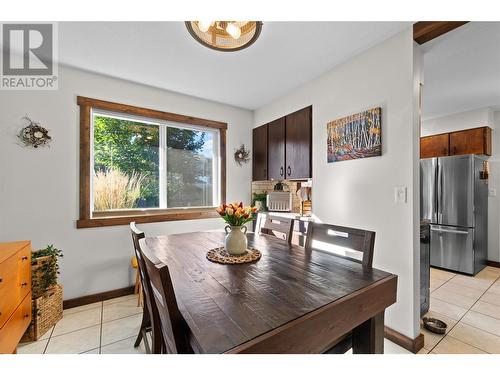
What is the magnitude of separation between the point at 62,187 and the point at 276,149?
8.50 ft

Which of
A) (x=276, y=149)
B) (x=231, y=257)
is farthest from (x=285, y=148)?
(x=231, y=257)

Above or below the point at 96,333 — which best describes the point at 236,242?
above

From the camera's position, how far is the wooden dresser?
1416 millimetres

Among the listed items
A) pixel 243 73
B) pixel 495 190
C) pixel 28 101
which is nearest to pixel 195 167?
pixel 243 73

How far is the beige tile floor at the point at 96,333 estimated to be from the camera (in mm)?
1698

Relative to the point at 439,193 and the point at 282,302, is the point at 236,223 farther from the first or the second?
the point at 439,193

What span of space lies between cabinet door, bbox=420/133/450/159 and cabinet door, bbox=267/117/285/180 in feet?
9.74

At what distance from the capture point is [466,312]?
7.23 feet

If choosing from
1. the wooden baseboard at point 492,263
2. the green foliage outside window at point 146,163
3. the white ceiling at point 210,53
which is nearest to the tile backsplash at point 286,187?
the green foliage outside window at point 146,163

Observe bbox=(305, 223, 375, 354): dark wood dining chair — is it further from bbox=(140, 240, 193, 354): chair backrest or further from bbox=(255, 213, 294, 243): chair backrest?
bbox=(140, 240, 193, 354): chair backrest

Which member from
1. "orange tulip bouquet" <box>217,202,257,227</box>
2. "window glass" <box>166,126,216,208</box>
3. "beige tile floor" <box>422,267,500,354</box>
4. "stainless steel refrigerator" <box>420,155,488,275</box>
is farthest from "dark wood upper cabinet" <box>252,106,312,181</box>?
"stainless steel refrigerator" <box>420,155,488,275</box>

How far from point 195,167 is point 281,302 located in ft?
8.88

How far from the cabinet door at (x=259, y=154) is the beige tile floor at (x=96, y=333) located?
2.35 meters
